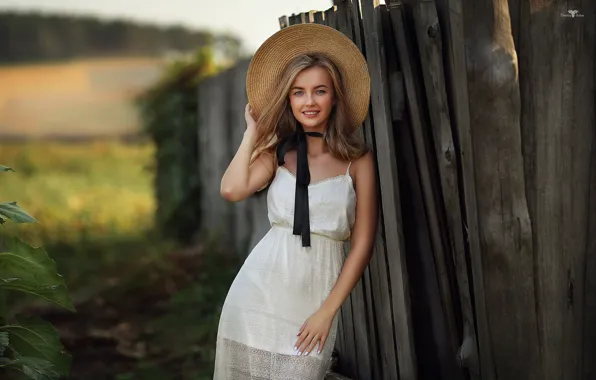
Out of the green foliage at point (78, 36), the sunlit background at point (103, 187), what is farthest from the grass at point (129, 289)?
the green foliage at point (78, 36)

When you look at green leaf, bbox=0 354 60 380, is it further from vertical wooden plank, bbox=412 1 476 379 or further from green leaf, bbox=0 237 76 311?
vertical wooden plank, bbox=412 1 476 379

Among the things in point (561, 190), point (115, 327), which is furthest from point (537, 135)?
point (115, 327)

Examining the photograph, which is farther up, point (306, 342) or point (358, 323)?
point (306, 342)

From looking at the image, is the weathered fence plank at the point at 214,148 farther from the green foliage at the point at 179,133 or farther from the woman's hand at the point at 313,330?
the woman's hand at the point at 313,330

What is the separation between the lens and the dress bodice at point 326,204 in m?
3.33

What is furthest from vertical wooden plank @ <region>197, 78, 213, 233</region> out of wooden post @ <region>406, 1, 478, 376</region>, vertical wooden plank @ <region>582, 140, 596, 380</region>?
vertical wooden plank @ <region>582, 140, 596, 380</region>

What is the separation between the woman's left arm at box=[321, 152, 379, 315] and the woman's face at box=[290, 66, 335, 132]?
0.24 m

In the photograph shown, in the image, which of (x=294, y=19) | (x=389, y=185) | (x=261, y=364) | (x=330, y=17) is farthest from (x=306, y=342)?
(x=294, y=19)

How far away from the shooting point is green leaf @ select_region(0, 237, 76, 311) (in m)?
3.69

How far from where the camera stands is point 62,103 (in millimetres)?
19391

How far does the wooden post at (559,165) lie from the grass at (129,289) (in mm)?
2774

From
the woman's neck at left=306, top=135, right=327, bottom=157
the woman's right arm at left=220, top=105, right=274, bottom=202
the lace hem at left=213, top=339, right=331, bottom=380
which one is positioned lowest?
the lace hem at left=213, top=339, right=331, bottom=380

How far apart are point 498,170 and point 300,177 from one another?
30.1 inches

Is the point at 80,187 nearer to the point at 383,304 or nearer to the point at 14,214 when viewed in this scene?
the point at 14,214
